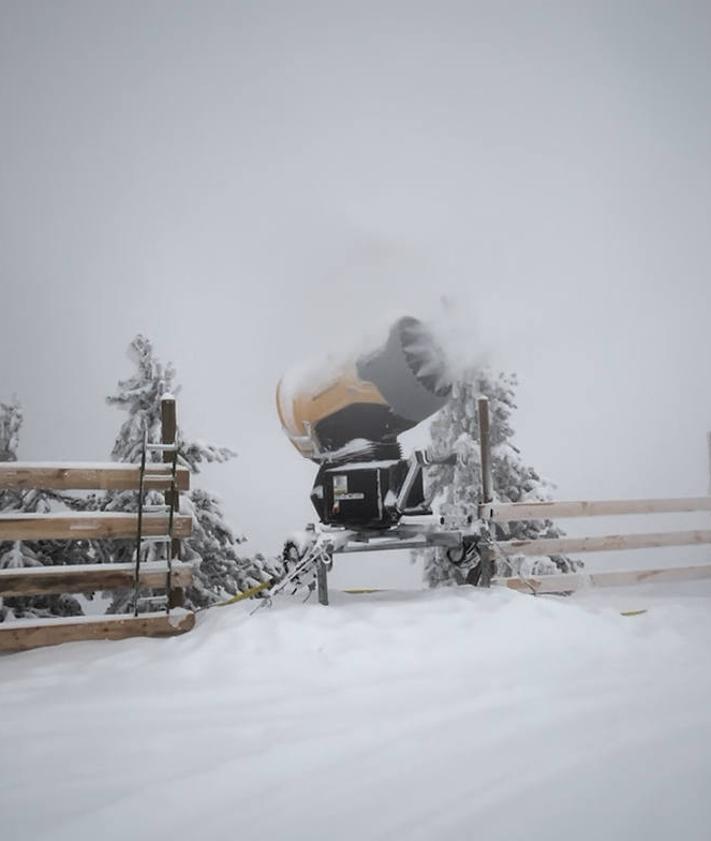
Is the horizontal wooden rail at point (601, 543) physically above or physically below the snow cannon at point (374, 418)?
below

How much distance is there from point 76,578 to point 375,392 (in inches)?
114

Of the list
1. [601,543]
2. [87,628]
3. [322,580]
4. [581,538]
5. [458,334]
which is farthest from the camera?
[601,543]

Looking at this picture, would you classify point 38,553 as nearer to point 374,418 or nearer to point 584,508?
point 374,418

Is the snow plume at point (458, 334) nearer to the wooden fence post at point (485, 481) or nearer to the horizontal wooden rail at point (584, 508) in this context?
the wooden fence post at point (485, 481)

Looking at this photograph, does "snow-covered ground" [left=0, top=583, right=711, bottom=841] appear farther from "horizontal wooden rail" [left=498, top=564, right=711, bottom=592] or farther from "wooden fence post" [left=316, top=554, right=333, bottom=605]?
"horizontal wooden rail" [left=498, top=564, right=711, bottom=592]

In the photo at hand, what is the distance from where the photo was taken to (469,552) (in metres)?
6.29

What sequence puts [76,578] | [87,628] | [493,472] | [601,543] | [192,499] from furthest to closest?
[493,472], [192,499], [601,543], [76,578], [87,628]

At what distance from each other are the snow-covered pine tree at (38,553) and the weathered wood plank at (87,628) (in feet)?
8.25

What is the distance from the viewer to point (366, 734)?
2508 millimetres

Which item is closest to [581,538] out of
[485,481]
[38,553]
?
[485,481]

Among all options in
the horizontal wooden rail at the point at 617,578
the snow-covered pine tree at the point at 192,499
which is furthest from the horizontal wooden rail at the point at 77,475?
the horizontal wooden rail at the point at 617,578

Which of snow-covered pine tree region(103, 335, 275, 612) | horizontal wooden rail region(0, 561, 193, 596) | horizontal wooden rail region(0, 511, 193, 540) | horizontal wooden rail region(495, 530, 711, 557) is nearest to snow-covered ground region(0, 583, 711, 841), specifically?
horizontal wooden rail region(0, 561, 193, 596)

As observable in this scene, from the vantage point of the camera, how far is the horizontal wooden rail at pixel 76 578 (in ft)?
15.0

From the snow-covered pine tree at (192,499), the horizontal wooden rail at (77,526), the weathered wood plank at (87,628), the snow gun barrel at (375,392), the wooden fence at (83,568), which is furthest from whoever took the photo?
the snow-covered pine tree at (192,499)
